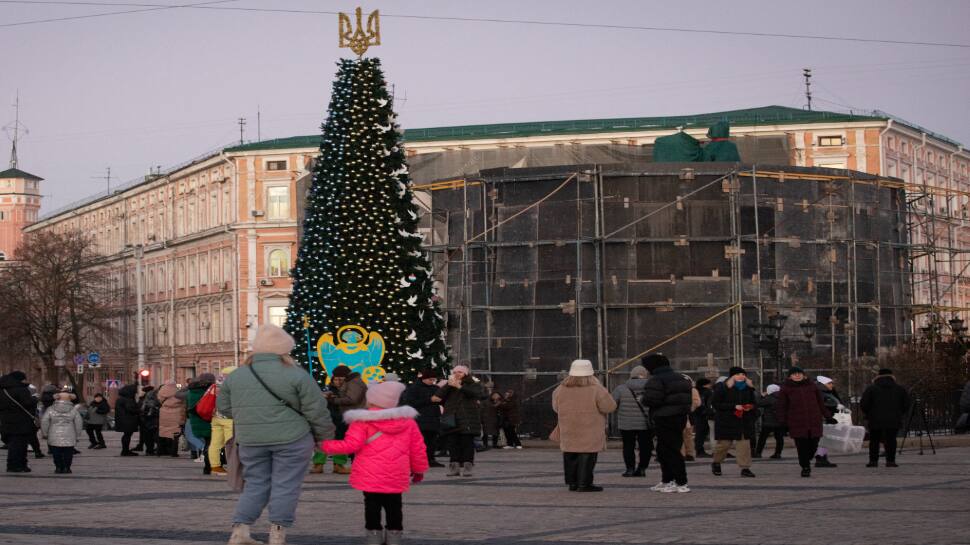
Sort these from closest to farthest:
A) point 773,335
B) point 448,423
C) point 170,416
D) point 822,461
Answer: point 448,423 < point 822,461 < point 170,416 < point 773,335

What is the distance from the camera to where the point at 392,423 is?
12.1 meters

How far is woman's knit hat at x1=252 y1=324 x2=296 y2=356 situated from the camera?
475 inches

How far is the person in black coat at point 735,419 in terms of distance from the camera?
2141 cm

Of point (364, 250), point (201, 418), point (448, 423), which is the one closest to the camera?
point (448, 423)

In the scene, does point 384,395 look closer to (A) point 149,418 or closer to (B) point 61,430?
(B) point 61,430

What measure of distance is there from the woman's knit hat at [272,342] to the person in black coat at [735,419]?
34.5 feet

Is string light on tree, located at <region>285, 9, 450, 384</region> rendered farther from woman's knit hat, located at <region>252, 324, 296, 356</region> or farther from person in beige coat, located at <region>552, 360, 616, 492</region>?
woman's knit hat, located at <region>252, 324, 296, 356</region>


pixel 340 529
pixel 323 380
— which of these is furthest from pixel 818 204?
pixel 340 529

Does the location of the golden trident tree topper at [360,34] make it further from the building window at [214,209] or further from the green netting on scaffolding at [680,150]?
the building window at [214,209]

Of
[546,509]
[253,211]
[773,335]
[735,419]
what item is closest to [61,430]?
[735,419]

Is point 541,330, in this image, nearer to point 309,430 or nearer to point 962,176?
point 309,430

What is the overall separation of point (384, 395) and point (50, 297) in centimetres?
7547

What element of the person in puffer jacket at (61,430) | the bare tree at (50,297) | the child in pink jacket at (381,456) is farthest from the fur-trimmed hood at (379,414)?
the bare tree at (50,297)

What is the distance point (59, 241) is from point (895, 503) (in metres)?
74.7
